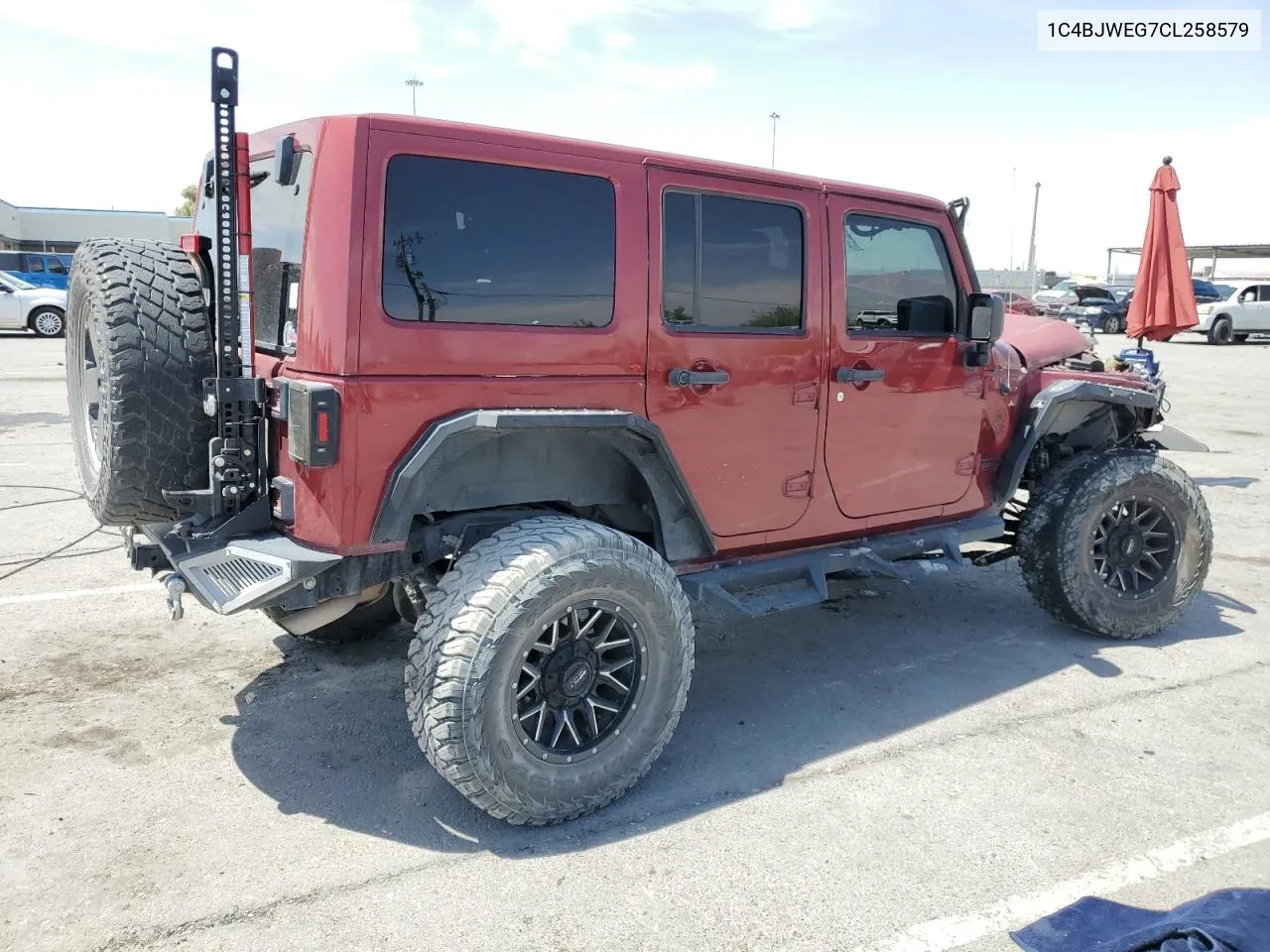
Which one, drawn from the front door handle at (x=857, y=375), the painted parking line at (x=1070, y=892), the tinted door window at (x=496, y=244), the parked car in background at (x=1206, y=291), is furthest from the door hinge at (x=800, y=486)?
the parked car in background at (x=1206, y=291)

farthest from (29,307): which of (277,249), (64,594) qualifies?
(277,249)

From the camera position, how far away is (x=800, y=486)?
397 cm

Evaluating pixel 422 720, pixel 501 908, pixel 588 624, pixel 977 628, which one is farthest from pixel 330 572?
pixel 977 628

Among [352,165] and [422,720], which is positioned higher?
[352,165]

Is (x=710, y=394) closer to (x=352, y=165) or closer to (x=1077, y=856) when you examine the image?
(x=352, y=165)

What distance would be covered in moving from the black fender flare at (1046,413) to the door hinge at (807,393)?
4.65 ft

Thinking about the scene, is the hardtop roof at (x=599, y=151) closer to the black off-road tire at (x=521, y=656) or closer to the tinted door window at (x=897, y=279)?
the tinted door window at (x=897, y=279)

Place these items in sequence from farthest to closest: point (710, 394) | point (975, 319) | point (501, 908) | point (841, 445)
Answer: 1. point (975, 319)
2. point (841, 445)
3. point (710, 394)
4. point (501, 908)

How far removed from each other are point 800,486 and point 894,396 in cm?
64

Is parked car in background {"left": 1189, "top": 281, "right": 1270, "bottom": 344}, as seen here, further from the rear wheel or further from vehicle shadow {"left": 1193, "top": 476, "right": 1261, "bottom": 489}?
vehicle shadow {"left": 1193, "top": 476, "right": 1261, "bottom": 489}

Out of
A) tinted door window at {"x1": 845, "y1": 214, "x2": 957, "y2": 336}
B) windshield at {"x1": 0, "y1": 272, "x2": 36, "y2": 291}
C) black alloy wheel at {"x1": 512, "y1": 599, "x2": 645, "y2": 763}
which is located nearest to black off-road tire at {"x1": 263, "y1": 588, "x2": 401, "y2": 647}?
black alloy wheel at {"x1": 512, "y1": 599, "x2": 645, "y2": 763}

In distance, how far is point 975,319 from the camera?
435 cm

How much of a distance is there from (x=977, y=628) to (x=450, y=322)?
351 centimetres

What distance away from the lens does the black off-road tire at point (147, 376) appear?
299cm
